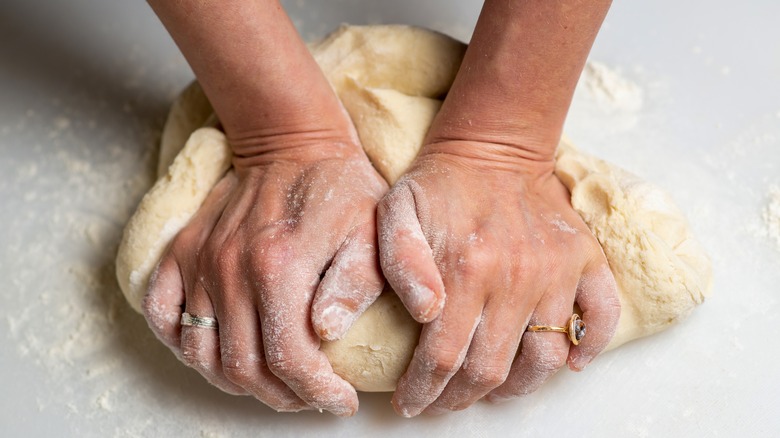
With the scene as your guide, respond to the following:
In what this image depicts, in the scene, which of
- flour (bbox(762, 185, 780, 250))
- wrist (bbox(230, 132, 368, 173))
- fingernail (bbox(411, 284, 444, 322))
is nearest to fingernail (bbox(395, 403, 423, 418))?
fingernail (bbox(411, 284, 444, 322))

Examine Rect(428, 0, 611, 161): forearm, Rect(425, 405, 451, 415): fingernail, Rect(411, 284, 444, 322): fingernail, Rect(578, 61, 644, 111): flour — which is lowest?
Rect(425, 405, 451, 415): fingernail

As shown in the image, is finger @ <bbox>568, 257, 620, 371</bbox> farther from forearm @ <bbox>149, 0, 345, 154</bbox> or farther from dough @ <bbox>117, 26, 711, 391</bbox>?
forearm @ <bbox>149, 0, 345, 154</bbox>

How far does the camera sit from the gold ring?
4.01ft

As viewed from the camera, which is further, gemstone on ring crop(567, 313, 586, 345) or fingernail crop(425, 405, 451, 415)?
fingernail crop(425, 405, 451, 415)

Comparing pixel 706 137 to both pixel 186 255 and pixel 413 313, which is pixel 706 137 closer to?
pixel 413 313

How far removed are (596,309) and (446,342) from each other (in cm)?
27

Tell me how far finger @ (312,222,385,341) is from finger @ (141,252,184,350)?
0.29 m

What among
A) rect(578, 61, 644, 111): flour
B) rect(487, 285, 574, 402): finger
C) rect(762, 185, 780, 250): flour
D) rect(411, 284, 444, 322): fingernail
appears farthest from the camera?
rect(578, 61, 644, 111): flour

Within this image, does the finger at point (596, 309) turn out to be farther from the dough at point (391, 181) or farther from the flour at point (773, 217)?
the flour at point (773, 217)

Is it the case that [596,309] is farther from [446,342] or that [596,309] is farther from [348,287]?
[348,287]

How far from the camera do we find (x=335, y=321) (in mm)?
1155

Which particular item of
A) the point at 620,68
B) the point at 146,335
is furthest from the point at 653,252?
the point at 146,335

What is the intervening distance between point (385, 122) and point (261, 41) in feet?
0.88

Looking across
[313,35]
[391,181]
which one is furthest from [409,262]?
[313,35]
